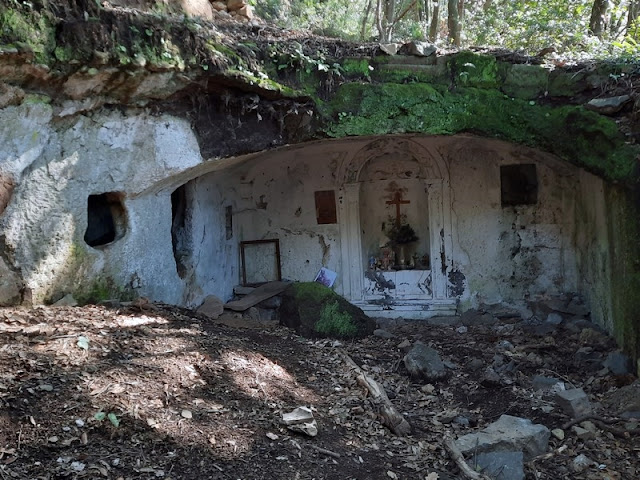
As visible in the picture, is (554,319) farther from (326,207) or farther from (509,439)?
(509,439)

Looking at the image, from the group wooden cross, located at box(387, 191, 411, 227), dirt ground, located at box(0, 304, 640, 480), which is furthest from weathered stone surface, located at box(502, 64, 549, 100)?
dirt ground, located at box(0, 304, 640, 480)

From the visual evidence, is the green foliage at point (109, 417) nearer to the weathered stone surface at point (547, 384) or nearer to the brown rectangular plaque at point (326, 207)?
the weathered stone surface at point (547, 384)

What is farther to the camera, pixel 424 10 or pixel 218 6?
pixel 424 10

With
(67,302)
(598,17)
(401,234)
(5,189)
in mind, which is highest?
(598,17)

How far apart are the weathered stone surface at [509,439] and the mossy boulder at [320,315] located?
2.83 meters

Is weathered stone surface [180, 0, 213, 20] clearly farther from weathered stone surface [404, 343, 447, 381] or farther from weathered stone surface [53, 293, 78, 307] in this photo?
weathered stone surface [404, 343, 447, 381]

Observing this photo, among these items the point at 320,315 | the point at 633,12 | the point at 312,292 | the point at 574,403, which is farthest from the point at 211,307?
the point at 633,12

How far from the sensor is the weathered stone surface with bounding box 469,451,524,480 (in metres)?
4.42

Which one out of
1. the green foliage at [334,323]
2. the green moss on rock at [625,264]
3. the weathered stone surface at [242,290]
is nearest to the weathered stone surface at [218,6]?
the weathered stone surface at [242,290]

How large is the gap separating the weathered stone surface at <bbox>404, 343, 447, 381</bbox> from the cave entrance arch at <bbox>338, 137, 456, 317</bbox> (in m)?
2.97

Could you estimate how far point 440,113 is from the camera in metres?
7.46

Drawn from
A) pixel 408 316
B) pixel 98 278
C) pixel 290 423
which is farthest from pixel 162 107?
pixel 408 316

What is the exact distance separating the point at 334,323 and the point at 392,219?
121 inches

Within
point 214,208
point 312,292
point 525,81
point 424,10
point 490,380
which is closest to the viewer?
point 490,380
